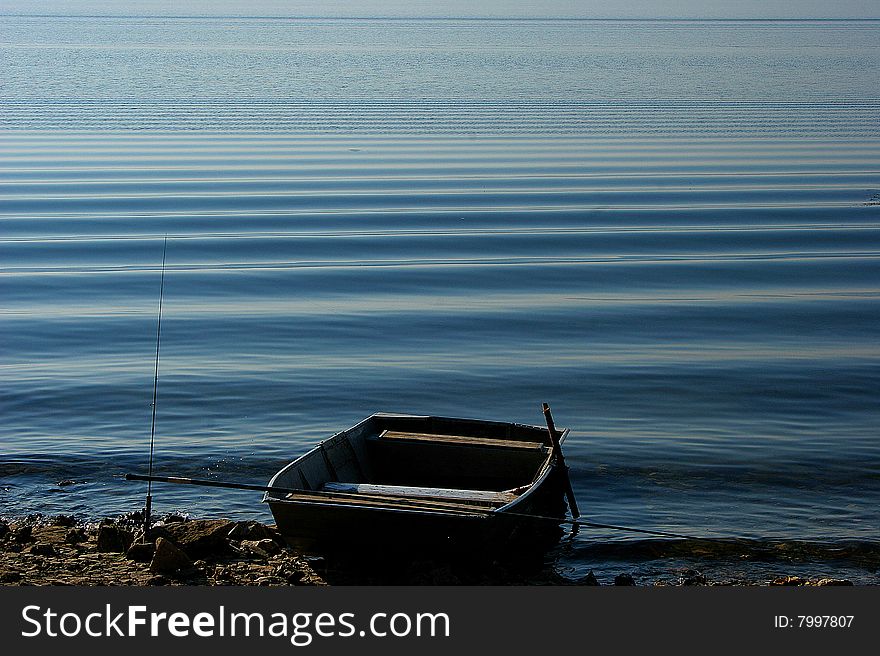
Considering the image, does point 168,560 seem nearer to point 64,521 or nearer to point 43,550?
point 43,550

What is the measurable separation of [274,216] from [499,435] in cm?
1984

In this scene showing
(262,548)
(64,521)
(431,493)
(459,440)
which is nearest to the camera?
(431,493)

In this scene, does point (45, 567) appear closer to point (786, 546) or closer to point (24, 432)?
point (24, 432)

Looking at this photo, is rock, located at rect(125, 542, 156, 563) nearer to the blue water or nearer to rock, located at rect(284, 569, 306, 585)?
rock, located at rect(284, 569, 306, 585)

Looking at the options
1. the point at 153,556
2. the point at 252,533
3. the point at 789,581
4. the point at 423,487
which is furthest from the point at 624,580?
the point at 153,556

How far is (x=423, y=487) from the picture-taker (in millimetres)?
12906

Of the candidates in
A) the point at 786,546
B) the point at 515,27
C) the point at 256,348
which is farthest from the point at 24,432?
the point at 515,27

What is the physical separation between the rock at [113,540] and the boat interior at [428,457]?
1.67 metres

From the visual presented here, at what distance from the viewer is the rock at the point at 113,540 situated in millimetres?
11461

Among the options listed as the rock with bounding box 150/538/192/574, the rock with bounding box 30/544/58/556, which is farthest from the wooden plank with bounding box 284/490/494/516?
the rock with bounding box 30/544/58/556

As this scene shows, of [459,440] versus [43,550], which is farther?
[459,440]

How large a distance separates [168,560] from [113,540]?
0.95m

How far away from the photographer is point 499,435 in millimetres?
13648

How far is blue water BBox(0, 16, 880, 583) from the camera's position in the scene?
48.0 ft
